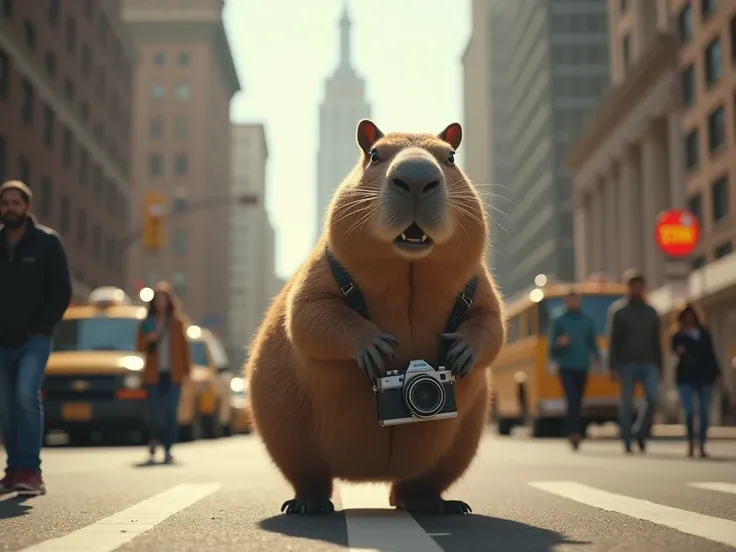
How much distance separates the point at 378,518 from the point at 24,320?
3.22 metres

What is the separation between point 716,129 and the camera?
43.1 metres

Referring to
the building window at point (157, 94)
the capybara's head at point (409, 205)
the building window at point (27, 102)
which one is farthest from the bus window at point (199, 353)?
the building window at point (157, 94)

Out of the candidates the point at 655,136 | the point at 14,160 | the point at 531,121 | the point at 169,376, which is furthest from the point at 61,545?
the point at 531,121

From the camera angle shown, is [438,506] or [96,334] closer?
[438,506]

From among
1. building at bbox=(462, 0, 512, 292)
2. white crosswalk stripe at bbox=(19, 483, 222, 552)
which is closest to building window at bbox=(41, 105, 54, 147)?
white crosswalk stripe at bbox=(19, 483, 222, 552)

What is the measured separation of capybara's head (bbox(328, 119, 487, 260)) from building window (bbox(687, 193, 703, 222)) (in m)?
40.6

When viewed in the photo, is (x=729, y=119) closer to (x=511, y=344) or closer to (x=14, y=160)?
(x=511, y=344)

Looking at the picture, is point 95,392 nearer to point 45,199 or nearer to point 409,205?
point 409,205

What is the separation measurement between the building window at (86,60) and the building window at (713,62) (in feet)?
85.5

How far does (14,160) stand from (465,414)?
36.7 meters

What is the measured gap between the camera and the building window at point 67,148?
4741 cm

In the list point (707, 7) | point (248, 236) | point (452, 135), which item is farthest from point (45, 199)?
point (248, 236)

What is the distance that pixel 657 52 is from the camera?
48.1m

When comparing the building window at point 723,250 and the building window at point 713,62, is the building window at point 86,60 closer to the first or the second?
the building window at point 713,62
